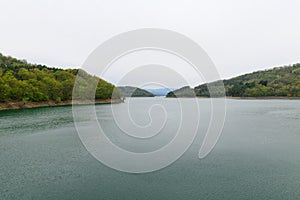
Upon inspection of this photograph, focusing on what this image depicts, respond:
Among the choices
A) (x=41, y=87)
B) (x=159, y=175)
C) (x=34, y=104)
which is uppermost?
(x=41, y=87)

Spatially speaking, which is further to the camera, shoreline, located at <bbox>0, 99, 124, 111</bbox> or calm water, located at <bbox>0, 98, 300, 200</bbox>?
shoreline, located at <bbox>0, 99, 124, 111</bbox>

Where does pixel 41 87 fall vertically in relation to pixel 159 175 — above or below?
above

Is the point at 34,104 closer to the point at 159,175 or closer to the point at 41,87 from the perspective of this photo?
the point at 41,87

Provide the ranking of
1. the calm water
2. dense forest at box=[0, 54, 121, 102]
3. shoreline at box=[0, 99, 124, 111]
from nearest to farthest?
the calm water → shoreline at box=[0, 99, 124, 111] → dense forest at box=[0, 54, 121, 102]

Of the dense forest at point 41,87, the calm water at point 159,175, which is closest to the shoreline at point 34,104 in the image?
the dense forest at point 41,87

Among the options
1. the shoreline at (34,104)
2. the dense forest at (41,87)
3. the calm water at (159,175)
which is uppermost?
the dense forest at (41,87)

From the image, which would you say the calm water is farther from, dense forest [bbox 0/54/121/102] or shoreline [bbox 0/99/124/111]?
shoreline [bbox 0/99/124/111]

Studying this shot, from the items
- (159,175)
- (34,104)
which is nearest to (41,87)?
(34,104)

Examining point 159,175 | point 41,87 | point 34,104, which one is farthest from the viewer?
point 41,87

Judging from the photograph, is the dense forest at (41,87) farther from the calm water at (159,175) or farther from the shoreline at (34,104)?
the calm water at (159,175)

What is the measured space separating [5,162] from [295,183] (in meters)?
13.3

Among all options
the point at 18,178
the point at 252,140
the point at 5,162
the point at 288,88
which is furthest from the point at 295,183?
the point at 288,88

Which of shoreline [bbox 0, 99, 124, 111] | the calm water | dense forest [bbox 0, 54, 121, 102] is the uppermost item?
dense forest [bbox 0, 54, 121, 102]

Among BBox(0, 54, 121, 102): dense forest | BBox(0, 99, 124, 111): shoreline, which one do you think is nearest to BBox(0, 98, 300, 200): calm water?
BBox(0, 54, 121, 102): dense forest
